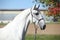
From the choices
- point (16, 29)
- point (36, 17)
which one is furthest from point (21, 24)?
point (36, 17)

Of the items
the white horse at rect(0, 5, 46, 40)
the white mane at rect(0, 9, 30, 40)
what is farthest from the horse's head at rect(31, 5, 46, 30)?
the white mane at rect(0, 9, 30, 40)

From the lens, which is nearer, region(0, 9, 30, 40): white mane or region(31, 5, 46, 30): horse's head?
region(0, 9, 30, 40): white mane

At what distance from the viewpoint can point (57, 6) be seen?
12.2 m

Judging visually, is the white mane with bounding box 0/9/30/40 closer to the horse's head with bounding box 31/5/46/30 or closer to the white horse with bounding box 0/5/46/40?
the white horse with bounding box 0/5/46/40

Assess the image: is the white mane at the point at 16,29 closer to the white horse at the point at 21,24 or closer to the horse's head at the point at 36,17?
the white horse at the point at 21,24

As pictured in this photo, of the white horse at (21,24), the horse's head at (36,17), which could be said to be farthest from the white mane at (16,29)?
the horse's head at (36,17)

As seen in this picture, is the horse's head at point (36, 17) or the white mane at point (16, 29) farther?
the horse's head at point (36, 17)

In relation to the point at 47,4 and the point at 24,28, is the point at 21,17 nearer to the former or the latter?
the point at 24,28

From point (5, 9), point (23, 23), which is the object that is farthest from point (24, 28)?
point (5, 9)

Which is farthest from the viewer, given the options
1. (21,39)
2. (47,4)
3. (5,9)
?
(5,9)

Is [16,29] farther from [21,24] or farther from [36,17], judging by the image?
[36,17]

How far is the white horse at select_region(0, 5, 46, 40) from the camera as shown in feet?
18.1

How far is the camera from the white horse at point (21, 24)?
217 inches

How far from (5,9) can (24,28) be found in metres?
19.7
